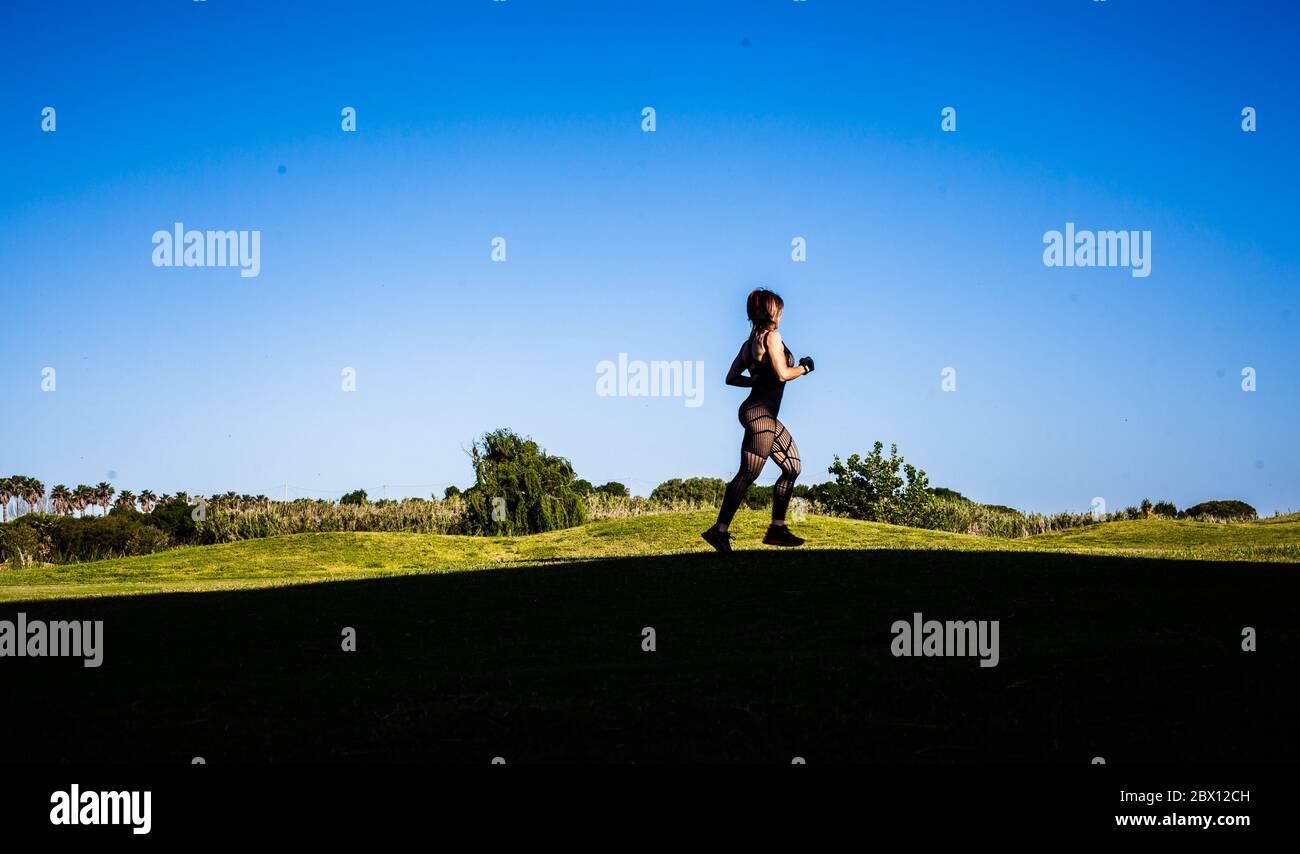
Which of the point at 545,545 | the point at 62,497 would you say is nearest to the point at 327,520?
the point at 545,545

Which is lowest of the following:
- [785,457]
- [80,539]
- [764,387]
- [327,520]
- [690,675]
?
[80,539]

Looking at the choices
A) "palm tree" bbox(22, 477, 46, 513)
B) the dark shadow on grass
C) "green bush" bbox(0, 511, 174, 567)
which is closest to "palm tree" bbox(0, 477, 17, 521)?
"palm tree" bbox(22, 477, 46, 513)

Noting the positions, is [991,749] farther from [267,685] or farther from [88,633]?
[88,633]

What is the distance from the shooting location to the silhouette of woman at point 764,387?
14719 mm

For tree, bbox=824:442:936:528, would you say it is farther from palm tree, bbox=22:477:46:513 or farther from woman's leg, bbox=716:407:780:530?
palm tree, bbox=22:477:46:513

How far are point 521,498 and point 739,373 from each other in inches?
927

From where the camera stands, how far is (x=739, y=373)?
15.1 meters

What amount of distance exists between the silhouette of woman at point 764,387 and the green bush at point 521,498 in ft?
74.7

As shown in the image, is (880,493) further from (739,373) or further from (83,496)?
(83,496)

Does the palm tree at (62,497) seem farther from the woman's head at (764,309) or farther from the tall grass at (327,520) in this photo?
the woman's head at (764,309)

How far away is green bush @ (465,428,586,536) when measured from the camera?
3738 centimetres

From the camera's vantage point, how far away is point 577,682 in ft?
25.2

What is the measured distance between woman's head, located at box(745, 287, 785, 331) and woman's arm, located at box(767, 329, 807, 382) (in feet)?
0.62
